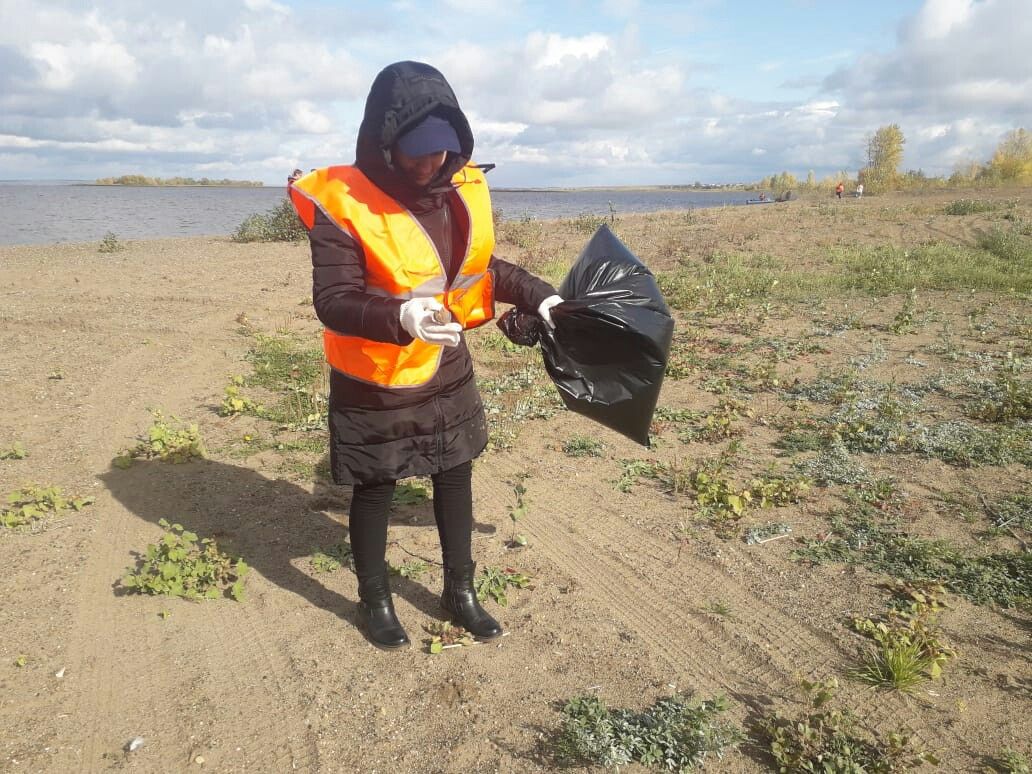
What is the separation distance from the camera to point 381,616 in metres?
2.81

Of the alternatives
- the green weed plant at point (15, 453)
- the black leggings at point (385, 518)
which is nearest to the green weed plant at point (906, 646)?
the black leggings at point (385, 518)

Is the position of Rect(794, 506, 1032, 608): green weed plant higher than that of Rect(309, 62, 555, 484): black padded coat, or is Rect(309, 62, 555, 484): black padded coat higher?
Rect(309, 62, 555, 484): black padded coat

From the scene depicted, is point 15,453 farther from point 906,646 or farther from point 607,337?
point 906,646

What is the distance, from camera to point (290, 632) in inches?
114

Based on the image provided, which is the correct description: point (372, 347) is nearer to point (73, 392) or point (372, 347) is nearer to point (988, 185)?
point (73, 392)

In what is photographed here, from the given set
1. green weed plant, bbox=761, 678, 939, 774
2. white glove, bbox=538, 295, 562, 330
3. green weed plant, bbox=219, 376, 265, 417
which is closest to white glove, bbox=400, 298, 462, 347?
white glove, bbox=538, 295, 562, 330

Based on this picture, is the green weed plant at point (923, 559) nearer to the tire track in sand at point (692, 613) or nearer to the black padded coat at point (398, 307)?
→ the tire track in sand at point (692, 613)

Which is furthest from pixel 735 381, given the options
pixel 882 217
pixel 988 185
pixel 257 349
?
pixel 988 185

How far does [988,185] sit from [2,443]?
4185 centimetres

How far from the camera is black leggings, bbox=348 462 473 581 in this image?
264 cm

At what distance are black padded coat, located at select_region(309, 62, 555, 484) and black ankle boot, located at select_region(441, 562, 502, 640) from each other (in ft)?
1.79

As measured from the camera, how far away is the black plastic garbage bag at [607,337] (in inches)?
106

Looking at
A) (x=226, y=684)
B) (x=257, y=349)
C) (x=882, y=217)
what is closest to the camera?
(x=226, y=684)

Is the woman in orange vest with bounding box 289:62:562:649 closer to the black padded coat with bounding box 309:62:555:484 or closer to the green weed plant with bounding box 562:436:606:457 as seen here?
the black padded coat with bounding box 309:62:555:484
